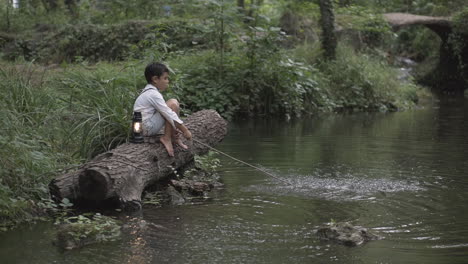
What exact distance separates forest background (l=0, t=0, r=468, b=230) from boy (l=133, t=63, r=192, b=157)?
77 cm

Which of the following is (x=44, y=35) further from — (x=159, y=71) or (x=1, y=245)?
(x=1, y=245)

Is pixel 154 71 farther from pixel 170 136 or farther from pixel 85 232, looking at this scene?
pixel 85 232

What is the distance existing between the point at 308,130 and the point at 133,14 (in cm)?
1175

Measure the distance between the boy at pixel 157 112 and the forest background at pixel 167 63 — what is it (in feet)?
2.52

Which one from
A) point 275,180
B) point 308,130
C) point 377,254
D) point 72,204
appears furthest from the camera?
point 308,130

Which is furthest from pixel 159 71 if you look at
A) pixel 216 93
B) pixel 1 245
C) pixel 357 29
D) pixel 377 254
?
pixel 357 29

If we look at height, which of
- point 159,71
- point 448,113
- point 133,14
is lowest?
point 448,113

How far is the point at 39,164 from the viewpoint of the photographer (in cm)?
698

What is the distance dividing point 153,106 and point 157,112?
0.09 meters

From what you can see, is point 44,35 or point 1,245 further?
point 44,35

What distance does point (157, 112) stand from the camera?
25.5 feet

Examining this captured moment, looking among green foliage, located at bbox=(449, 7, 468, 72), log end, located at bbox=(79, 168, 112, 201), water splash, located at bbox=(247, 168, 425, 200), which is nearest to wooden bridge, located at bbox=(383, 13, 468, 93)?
green foliage, located at bbox=(449, 7, 468, 72)

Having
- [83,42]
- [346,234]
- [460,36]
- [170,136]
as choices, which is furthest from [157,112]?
[460,36]

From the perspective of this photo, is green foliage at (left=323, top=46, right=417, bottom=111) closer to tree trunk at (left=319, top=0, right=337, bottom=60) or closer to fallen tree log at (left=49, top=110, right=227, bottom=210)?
tree trunk at (left=319, top=0, right=337, bottom=60)
